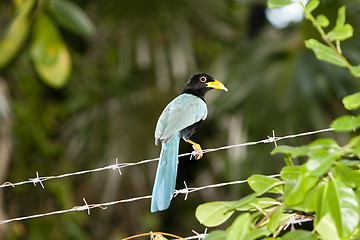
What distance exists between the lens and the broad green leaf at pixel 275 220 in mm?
1366

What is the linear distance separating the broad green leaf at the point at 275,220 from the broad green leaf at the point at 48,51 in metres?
1.87

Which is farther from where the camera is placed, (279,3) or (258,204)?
(258,204)

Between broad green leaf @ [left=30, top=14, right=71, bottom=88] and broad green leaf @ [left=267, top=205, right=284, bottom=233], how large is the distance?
73.7 inches

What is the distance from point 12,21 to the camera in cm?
284

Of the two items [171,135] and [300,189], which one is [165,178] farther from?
[300,189]

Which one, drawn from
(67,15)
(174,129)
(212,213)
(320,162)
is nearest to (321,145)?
(320,162)

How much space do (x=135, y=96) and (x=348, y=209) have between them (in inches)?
201

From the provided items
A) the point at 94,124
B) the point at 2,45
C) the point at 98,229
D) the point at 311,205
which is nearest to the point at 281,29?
the point at 94,124

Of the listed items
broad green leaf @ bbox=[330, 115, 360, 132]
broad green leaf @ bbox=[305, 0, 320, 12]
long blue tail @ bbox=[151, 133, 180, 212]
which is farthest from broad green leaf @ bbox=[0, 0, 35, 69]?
broad green leaf @ bbox=[330, 115, 360, 132]

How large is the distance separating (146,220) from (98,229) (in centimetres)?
69

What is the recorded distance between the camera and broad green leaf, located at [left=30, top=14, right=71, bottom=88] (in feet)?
9.40

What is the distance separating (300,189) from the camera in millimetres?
1261

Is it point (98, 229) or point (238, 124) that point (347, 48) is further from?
point (98, 229)

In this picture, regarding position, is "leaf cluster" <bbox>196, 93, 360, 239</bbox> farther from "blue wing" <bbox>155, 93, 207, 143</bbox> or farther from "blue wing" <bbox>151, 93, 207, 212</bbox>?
"blue wing" <bbox>155, 93, 207, 143</bbox>
